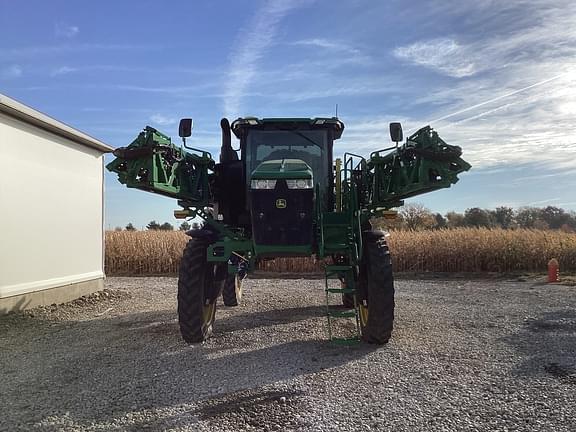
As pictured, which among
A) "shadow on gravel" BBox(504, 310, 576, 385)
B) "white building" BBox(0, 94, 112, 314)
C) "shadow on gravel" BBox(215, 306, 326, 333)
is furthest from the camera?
"white building" BBox(0, 94, 112, 314)

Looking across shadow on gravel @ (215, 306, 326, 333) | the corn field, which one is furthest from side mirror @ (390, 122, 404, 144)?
the corn field

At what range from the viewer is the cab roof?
7246 millimetres

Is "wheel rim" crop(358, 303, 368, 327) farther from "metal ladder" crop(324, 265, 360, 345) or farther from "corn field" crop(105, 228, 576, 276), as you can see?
"corn field" crop(105, 228, 576, 276)

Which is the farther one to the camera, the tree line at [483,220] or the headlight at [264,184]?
the tree line at [483,220]

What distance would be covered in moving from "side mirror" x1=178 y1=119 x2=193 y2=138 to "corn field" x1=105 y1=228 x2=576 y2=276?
12107 mm

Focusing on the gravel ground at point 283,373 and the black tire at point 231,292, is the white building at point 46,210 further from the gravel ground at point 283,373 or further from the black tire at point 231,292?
the black tire at point 231,292

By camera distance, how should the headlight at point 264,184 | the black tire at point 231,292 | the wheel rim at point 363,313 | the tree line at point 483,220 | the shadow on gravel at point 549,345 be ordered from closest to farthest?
the shadow on gravel at point 549,345, the headlight at point 264,184, the wheel rim at point 363,313, the black tire at point 231,292, the tree line at point 483,220

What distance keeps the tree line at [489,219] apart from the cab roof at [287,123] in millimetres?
18665

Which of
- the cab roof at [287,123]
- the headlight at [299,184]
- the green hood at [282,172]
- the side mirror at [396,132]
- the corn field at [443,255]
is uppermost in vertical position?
the cab roof at [287,123]

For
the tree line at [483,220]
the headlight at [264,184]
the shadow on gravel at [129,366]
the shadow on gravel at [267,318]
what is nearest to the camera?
the shadow on gravel at [129,366]

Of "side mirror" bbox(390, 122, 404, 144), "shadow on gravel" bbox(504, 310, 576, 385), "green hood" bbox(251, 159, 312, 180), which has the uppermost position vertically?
"side mirror" bbox(390, 122, 404, 144)

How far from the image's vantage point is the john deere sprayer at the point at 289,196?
5488 mm

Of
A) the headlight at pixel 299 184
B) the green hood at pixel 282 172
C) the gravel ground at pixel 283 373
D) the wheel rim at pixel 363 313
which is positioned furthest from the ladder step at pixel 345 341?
the green hood at pixel 282 172

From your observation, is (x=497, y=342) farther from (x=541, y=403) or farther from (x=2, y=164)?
(x=2, y=164)
